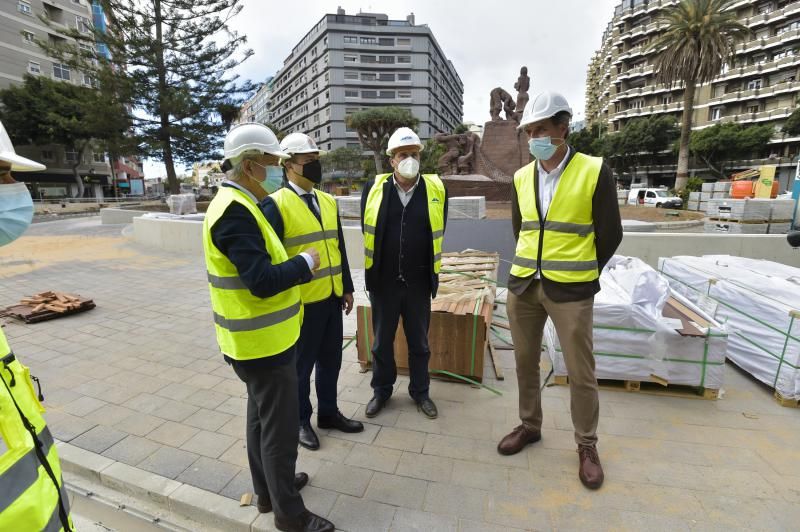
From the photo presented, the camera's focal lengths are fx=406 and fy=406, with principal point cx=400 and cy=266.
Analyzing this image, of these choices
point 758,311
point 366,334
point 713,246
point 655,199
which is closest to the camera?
point 758,311

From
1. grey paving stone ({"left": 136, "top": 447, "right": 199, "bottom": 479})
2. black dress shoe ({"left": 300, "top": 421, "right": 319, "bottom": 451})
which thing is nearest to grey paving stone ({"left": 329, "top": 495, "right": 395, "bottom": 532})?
black dress shoe ({"left": 300, "top": 421, "right": 319, "bottom": 451})

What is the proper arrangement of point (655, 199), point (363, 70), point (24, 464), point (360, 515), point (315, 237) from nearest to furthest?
point (24, 464) → point (360, 515) → point (315, 237) → point (655, 199) → point (363, 70)

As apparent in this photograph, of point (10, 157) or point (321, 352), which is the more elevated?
point (10, 157)

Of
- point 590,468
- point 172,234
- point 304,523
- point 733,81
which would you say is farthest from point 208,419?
point 733,81

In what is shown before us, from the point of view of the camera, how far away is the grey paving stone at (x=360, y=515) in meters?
2.16

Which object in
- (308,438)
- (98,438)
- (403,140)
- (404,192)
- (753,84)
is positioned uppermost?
(753,84)

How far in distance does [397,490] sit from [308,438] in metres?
0.76

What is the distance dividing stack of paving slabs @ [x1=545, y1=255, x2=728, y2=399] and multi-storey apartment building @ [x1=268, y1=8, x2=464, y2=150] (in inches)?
2598

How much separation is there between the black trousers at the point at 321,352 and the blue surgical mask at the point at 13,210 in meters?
1.47

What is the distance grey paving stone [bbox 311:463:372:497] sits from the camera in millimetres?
2432

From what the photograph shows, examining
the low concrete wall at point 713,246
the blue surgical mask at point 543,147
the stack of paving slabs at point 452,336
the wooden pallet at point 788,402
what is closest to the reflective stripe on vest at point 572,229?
the blue surgical mask at point 543,147

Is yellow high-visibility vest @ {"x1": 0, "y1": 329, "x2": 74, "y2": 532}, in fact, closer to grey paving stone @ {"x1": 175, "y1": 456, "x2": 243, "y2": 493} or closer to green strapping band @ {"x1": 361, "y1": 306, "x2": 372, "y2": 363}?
grey paving stone @ {"x1": 175, "y1": 456, "x2": 243, "y2": 493}

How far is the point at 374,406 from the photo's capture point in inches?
127

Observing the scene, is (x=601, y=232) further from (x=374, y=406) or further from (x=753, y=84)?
(x=753, y=84)
